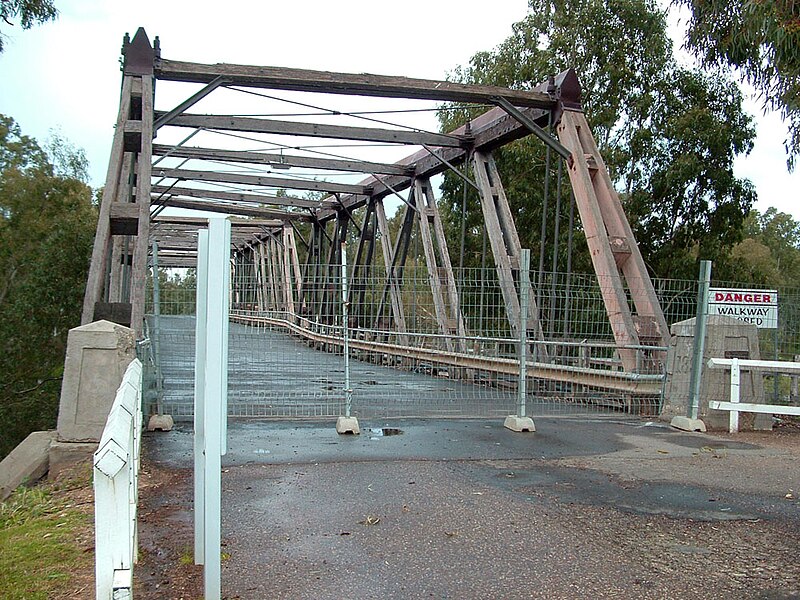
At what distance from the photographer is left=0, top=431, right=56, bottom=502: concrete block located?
656cm

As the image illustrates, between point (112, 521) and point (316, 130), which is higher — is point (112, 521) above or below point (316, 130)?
below

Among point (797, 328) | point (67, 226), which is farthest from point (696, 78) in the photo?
point (67, 226)

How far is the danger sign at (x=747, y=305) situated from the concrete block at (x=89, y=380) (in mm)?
6752

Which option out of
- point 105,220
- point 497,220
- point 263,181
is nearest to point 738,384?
point 497,220

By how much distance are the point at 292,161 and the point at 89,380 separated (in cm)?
1035

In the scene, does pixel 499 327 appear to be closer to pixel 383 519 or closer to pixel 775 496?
pixel 775 496

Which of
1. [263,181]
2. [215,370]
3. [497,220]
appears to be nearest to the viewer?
[215,370]

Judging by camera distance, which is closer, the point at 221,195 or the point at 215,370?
the point at 215,370

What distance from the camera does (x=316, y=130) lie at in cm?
1366

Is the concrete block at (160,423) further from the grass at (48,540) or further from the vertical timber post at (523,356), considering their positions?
the vertical timber post at (523,356)

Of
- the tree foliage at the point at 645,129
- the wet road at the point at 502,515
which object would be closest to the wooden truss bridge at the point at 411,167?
the wet road at the point at 502,515

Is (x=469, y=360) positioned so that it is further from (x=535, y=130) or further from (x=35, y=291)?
(x=35, y=291)

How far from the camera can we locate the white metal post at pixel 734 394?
889 centimetres

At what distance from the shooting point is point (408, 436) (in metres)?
8.55
